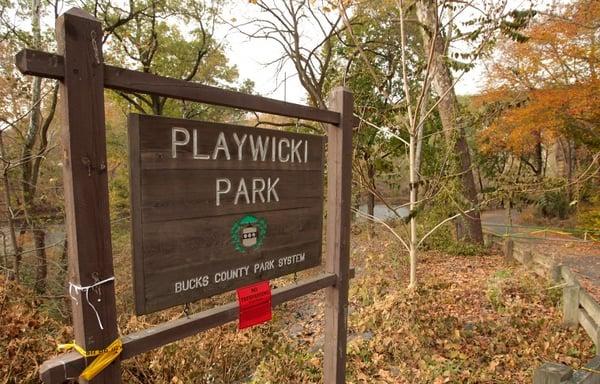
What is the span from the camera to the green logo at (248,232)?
2074 millimetres

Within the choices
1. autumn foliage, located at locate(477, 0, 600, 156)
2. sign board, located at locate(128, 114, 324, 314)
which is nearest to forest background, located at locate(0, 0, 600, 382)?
autumn foliage, located at locate(477, 0, 600, 156)

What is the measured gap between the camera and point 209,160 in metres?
1.91

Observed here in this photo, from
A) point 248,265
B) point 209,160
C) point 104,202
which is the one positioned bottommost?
point 248,265

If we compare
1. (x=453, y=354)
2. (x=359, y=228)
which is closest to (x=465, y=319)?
(x=453, y=354)

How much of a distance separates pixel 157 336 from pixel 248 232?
0.70m

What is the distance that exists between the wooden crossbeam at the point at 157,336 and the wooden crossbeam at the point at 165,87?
1126 mm

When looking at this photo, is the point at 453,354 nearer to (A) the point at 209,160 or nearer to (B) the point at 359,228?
(A) the point at 209,160

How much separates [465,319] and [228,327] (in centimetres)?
314

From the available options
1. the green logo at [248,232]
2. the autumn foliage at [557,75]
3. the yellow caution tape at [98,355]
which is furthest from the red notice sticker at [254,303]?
the autumn foliage at [557,75]

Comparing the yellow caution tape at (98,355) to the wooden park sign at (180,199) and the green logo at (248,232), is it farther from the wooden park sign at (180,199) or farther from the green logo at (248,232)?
the green logo at (248,232)

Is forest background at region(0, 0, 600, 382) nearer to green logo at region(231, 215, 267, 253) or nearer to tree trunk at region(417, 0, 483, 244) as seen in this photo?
tree trunk at region(417, 0, 483, 244)

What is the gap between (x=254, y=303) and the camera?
2154mm

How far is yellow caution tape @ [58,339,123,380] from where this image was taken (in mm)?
1536

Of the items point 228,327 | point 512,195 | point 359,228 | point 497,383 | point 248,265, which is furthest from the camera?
point 359,228
